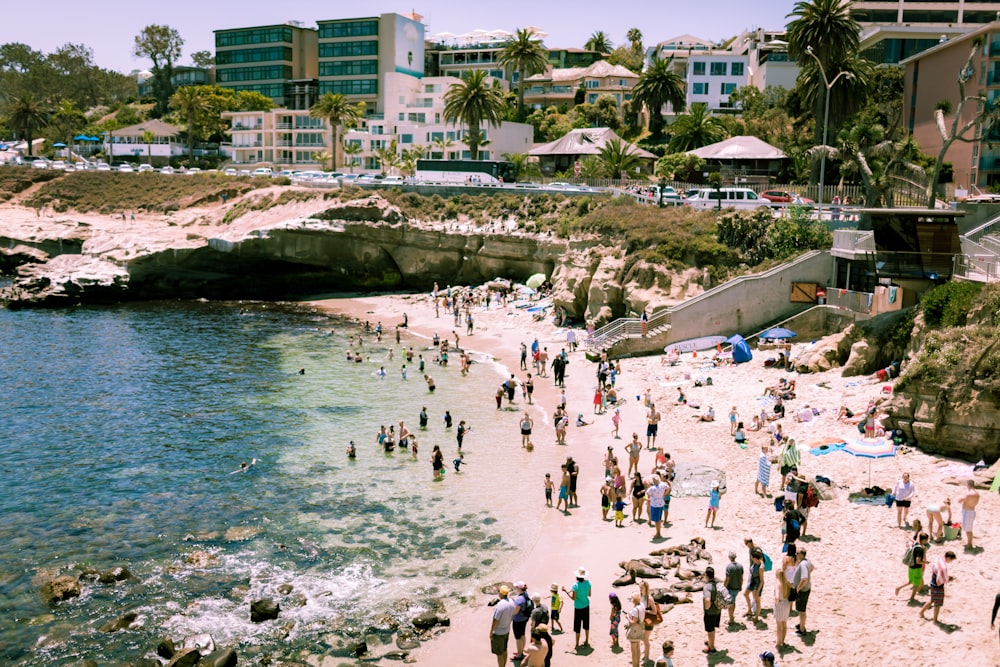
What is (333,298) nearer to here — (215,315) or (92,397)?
(215,315)

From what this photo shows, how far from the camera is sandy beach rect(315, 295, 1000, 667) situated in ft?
49.2

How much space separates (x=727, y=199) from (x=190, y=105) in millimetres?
71875

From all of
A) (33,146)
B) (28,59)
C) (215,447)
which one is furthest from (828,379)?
(28,59)

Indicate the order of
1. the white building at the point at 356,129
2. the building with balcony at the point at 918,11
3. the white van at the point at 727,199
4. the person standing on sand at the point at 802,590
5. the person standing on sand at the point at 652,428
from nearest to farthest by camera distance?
the person standing on sand at the point at 802,590, the person standing on sand at the point at 652,428, the white van at the point at 727,199, the building with balcony at the point at 918,11, the white building at the point at 356,129

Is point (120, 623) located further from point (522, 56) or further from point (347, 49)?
point (347, 49)

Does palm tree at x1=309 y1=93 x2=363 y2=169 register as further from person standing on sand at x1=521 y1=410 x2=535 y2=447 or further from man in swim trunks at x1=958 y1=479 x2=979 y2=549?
man in swim trunks at x1=958 y1=479 x2=979 y2=549

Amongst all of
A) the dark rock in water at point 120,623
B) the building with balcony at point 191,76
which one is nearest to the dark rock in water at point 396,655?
the dark rock in water at point 120,623

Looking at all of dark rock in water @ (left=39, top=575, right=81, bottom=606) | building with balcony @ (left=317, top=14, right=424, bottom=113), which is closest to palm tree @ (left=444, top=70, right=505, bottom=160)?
building with balcony @ (left=317, top=14, right=424, bottom=113)

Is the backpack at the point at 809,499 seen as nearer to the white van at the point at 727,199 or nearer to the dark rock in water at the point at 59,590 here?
the dark rock in water at the point at 59,590

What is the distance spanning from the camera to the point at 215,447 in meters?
30.2

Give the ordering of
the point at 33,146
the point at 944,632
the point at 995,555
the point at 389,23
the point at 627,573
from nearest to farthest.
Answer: the point at 944,632 → the point at 995,555 → the point at 627,573 → the point at 389,23 → the point at 33,146

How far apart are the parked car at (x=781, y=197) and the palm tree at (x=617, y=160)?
15329 mm

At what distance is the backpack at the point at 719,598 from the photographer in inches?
592

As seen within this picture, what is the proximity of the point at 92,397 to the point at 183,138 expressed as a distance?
76.9m
